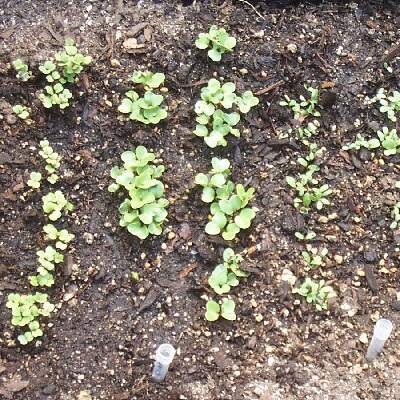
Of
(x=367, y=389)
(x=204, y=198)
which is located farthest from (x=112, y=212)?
(x=367, y=389)

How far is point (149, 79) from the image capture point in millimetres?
2818

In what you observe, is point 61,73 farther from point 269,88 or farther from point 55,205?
point 269,88

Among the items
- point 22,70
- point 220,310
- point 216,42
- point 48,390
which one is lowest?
point 48,390

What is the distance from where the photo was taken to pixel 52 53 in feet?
9.37

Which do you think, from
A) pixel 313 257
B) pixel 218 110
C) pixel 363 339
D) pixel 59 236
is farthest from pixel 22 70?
pixel 363 339

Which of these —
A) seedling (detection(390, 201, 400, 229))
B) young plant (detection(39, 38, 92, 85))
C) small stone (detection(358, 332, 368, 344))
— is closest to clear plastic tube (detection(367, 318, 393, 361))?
small stone (detection(358, 332, 368, 344))

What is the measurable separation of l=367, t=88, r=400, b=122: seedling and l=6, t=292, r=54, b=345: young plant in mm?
1546

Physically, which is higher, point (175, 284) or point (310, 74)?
point (310, 74)

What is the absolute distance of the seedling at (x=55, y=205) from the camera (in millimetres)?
2658

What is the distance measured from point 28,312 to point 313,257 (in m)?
1.08

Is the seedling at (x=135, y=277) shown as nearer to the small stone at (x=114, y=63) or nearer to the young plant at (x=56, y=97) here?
the young plant at (x=56, y=97)

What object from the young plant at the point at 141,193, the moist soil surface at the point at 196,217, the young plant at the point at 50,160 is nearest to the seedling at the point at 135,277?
the moist soil surface at the point at 196,217

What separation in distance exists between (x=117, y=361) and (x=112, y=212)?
0.56 meters

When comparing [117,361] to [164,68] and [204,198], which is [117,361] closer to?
[204,198]
